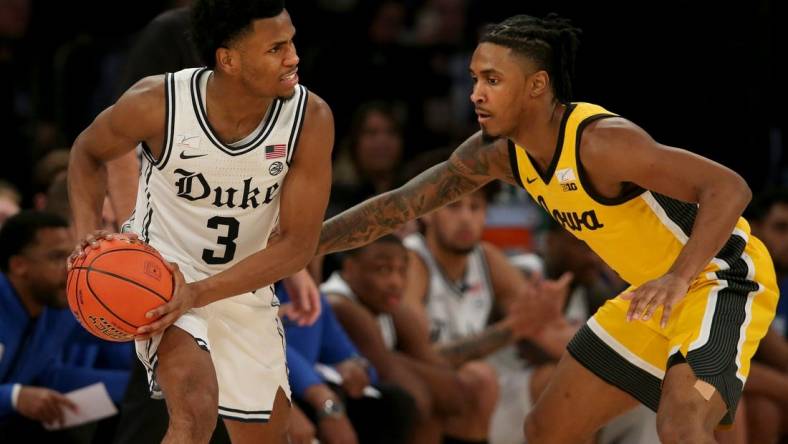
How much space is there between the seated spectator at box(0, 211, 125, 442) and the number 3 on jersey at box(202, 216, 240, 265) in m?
1.60

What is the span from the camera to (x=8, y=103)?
912 cm

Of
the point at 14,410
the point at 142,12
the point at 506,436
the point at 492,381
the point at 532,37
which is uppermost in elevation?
the point at 532,37

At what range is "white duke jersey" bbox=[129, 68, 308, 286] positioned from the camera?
15.6 feet

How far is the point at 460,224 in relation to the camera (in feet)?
26.5

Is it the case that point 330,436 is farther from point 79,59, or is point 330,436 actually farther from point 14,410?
point 79,59

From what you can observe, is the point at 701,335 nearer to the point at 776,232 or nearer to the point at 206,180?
the point at 206,180

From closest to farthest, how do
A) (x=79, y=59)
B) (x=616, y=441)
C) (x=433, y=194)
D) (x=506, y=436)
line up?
1. (x=433, y=194)
2. (x=616, y=441)
3. (x=506, y=436)
4. (x=79, y=59)

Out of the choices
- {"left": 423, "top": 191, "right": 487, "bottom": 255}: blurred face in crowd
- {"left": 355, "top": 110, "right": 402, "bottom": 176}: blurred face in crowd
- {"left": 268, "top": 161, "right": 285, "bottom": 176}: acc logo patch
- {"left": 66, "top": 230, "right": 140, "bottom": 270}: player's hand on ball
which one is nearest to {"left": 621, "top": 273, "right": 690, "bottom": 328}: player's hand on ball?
{"left": 268, "top": 161, "right": 285, "bottom": 176}: acc logo patch

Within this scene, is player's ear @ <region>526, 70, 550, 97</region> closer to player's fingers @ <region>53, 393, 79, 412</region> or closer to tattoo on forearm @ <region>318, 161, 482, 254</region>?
tattoo on forearm @ <region>318, 161, 482, 254</region>

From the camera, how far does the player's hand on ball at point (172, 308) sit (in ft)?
14.5

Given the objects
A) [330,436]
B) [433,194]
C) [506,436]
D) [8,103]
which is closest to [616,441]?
[506,436]

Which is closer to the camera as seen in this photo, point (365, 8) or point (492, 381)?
point (492, 381)

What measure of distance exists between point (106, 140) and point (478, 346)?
3.60 m

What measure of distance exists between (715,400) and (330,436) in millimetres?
2459
